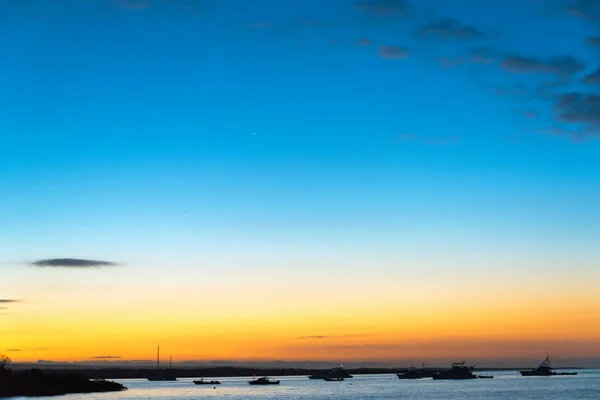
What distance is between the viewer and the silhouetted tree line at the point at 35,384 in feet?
513

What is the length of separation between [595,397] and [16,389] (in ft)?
397

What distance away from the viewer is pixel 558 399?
154625 millimetres

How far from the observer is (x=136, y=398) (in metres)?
172

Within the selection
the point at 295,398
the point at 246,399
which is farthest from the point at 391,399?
the point at 246,399

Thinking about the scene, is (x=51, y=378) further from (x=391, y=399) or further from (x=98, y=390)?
(x=391, y=399)

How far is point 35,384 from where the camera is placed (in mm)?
164625

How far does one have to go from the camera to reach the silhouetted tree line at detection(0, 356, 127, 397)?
513ft

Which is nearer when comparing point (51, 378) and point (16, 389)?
point (16, 389)

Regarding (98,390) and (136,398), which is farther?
(98,390)

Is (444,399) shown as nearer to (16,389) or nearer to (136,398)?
(136,398)

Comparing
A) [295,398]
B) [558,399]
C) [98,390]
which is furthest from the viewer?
[98,390]

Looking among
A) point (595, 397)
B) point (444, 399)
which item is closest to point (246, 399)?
point (444, 399)

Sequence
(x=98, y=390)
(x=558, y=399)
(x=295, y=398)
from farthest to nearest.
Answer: (x=98, y=390), (x=295, y=398), (x=558, y=399)

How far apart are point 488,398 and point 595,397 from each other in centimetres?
2225
